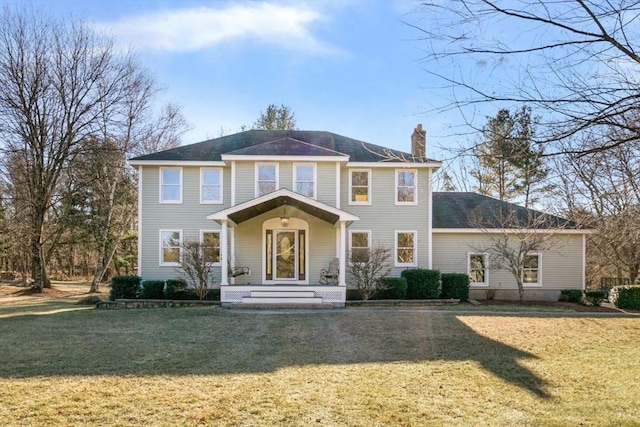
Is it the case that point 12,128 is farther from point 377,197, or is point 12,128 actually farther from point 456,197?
point 456,197

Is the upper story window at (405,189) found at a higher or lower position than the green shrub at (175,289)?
higher

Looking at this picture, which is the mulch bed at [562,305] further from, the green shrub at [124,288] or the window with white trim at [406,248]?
the green shrub at [124,288]

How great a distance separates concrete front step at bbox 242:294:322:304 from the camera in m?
15.0

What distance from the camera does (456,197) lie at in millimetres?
22828

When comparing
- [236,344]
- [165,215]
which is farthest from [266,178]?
[236,344]

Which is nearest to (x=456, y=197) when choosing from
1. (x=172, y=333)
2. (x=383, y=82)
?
(x=172, y=333)

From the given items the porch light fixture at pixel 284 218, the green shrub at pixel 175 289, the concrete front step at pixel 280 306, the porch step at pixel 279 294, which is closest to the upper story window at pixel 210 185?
the porch light fixture at pixel 284 218

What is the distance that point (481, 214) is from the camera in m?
20.6

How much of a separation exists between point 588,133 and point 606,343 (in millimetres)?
7363

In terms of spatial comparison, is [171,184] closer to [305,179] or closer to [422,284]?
[305,179]

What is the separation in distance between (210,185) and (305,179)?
3.93 metres

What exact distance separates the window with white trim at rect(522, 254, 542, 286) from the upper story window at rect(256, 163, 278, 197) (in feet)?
35.7

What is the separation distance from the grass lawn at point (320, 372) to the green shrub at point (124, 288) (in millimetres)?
4909

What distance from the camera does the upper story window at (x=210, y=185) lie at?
1911 cm
